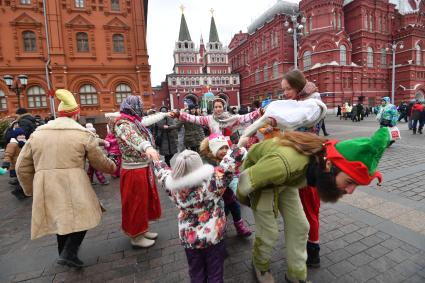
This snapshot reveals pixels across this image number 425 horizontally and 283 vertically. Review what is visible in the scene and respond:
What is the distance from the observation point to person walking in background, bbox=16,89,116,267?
2.36 metres

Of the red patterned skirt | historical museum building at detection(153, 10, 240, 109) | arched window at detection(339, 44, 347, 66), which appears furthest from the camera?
historical museum building at detection(153, 10, 240, 109)

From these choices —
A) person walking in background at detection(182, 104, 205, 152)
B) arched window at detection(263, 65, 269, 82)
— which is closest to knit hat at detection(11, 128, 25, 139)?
person walking in background at detection(182, 104, 205, 152)

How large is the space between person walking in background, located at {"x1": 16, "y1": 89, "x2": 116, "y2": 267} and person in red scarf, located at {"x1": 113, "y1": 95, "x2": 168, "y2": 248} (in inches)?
15.3

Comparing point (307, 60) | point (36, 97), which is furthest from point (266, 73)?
point (36, 97)

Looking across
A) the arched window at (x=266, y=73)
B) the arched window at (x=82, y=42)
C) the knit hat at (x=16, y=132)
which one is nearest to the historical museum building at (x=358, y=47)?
the arched window at (x=266, y=73)

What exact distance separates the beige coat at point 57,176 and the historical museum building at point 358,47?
3163 cm

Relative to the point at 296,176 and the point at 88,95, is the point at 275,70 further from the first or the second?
the point at 296,176

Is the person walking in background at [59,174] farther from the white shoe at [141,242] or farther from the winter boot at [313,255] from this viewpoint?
the winter boot at [313,255]

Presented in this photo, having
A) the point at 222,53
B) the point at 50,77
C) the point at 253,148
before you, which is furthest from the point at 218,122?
the point at 222,53

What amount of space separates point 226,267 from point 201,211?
103cm

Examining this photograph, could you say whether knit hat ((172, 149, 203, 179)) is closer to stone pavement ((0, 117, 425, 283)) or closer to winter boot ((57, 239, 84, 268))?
stone pavement ((0, 117, 425, 283))

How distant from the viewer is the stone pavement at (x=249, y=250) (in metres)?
2.44

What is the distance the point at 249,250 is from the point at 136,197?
152 centimetres

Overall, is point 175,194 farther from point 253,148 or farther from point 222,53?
point 222,53
